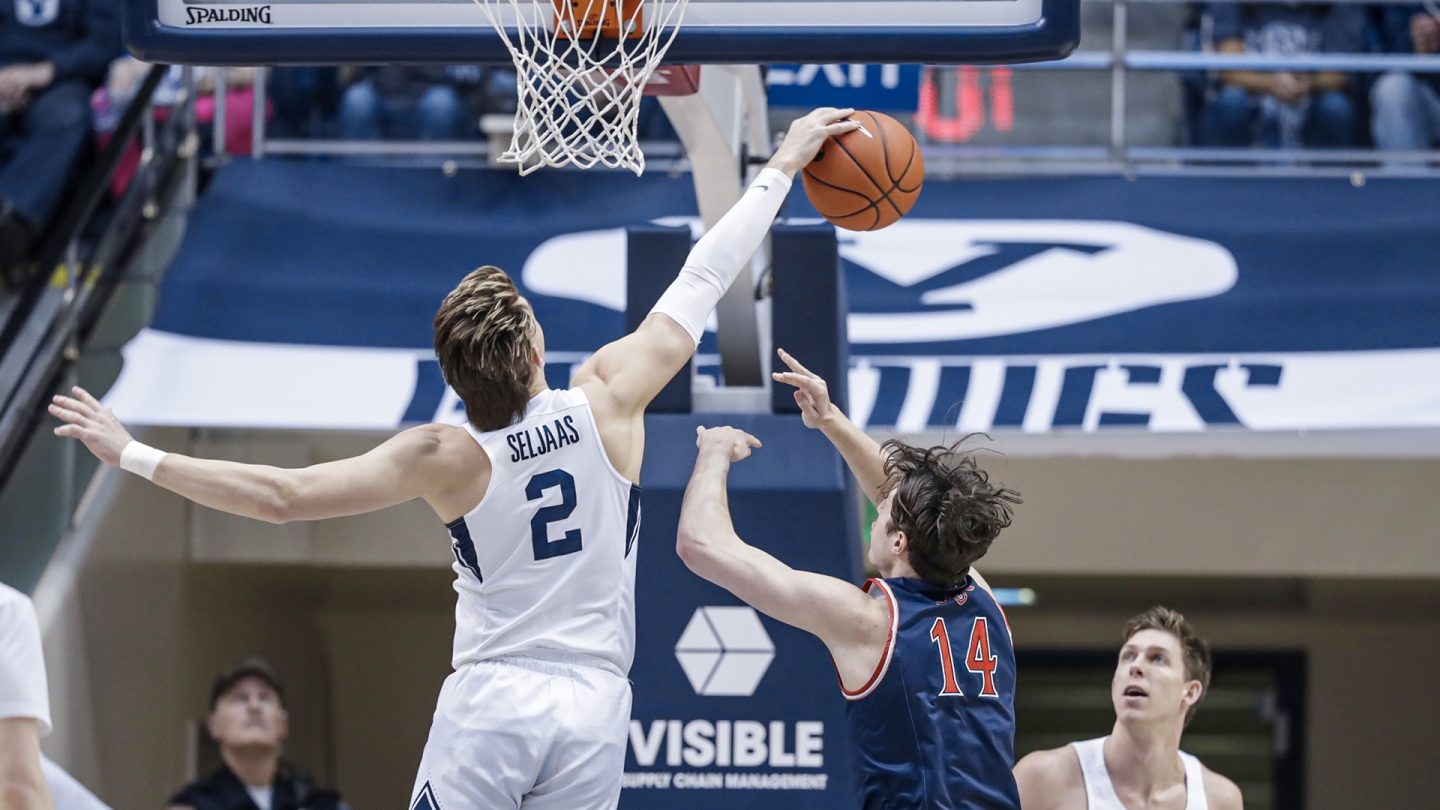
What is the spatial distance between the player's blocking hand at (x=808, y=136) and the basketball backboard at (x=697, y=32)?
0.31 meters

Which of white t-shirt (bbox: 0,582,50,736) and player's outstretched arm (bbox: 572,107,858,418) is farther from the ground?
player's outstretched arm (bbox: 572,107,858,418)

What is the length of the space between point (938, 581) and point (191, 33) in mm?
2307

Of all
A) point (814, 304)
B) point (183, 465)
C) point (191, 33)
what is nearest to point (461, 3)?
point (191, 33)

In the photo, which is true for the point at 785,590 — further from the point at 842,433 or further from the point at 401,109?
the point at 401,109

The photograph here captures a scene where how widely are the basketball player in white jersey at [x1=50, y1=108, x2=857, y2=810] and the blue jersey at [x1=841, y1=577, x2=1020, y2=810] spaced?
57 cm

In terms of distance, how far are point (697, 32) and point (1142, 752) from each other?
2.47 metres

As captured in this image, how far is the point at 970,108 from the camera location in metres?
8.78

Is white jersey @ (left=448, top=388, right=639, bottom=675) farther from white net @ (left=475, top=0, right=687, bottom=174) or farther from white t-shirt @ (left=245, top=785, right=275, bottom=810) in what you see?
white t-shirt @ (left=245, top=785, right=275, bottom=810)

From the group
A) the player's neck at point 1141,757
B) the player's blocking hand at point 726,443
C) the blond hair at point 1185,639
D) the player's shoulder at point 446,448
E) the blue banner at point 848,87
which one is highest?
the blue banner at point 848,87

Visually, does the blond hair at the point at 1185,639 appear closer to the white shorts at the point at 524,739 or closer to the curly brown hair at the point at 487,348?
the white shorts at the point at 524,739

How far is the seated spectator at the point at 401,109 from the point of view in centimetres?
830

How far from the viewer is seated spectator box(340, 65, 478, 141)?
27.2ft

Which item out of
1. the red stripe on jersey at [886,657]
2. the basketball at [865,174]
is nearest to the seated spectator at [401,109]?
the basketball at [865,174]

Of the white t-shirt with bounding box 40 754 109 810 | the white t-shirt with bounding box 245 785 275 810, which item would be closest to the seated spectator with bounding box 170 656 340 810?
the white t-shirt with bounding box 245 785 275 810
